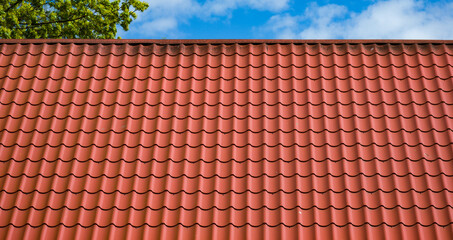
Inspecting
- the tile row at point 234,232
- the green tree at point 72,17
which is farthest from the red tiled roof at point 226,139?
the green tree at point 72,17

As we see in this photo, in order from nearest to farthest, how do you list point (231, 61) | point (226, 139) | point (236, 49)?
point (226, 139) → point (231, 61) → point (236, 49)

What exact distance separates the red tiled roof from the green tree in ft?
30.5

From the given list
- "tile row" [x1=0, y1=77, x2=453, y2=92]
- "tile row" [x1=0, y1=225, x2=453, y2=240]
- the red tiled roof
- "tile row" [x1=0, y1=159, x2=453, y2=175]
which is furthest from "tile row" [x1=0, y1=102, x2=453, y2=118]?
"tile row" [x1=0, y1=225, x2=453, y2=240]

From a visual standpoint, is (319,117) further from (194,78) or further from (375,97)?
(194,78)

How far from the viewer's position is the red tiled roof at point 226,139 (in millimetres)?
6129

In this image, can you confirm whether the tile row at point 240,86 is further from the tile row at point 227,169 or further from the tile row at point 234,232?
the tile row at point 234,232

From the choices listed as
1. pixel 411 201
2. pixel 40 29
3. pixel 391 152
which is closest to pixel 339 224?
pixel 411 201

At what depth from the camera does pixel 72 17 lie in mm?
17609

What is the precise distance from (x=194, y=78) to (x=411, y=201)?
2.87 metres

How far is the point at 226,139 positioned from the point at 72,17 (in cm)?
1170

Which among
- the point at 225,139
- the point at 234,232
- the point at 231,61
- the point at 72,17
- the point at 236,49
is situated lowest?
the point at 234,232

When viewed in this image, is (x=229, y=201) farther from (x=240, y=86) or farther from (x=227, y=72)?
(x=227, y=72)

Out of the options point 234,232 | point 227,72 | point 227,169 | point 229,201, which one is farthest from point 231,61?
point 234,232

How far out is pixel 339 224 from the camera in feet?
19.8
